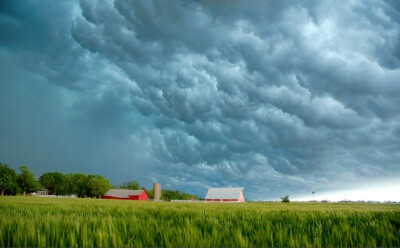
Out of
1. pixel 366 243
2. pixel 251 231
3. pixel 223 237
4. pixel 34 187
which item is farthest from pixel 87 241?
pixel 34 187

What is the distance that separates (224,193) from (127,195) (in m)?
48.6

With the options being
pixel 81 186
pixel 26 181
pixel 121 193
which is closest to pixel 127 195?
pixel 121 193

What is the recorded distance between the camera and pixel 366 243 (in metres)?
3.71

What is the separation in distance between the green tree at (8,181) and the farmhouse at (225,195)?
218ft

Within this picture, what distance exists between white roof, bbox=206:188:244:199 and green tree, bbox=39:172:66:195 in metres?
66.2

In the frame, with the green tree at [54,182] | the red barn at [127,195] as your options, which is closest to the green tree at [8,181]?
the green tree at [54,182]

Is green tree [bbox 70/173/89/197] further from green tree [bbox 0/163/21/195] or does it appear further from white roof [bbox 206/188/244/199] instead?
white roof [bbox 206/188/244/199]

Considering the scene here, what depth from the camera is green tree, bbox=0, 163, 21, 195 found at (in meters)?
91.4

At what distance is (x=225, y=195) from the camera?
106m

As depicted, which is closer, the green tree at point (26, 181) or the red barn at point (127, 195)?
the green tree at point (26, 181)

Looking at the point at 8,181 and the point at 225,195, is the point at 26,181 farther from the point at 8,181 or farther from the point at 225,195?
the point at 225,195

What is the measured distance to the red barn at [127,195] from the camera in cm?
12547

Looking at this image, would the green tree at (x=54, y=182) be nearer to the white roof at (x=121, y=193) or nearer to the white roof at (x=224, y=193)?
the white roof at (x=121, y=193)

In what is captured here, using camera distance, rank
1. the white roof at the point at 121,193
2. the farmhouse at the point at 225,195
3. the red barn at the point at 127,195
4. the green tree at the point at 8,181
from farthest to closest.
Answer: the white roof at the point at 121,193 < the red barn at the point at 127,195 < the farmhouse at the point at 225,195 < the green tree at the point at 8,181
